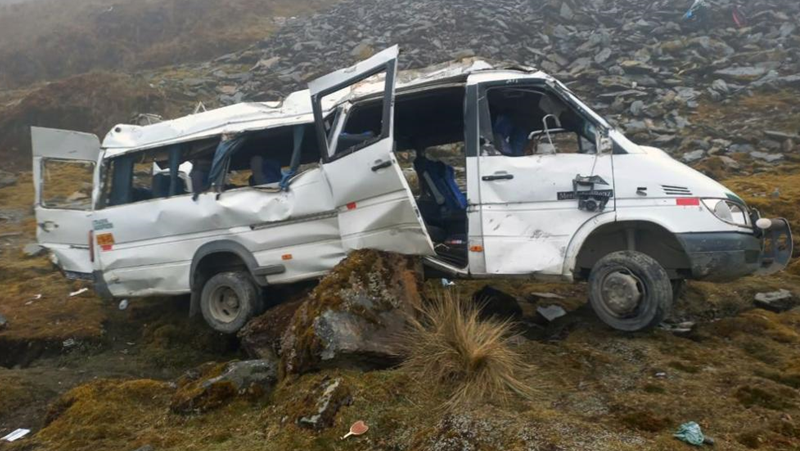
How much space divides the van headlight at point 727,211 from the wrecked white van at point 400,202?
20mm

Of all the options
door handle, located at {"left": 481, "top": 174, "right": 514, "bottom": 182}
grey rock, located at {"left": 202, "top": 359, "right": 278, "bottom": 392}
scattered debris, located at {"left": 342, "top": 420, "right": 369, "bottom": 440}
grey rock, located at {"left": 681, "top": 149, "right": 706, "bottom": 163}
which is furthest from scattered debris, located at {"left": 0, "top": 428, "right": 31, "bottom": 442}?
grey rock, located at {"left": 681, "top": 149, "right": 706, "bottom": 163}

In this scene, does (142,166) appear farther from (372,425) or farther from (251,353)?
(372,425)

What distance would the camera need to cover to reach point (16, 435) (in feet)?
14.4

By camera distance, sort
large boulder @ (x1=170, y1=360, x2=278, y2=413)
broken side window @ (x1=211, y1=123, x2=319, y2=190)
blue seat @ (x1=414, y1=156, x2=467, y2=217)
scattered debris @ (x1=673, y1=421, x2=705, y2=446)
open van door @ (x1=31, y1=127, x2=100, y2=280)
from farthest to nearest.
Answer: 1. open van door @ (x1=31, y1=127, x2=100, y2=280)
2. blue seat @ (x1=414, y1=156, x2=467, y2=217)
3. broken side window @ (x1=211, y1=123, x2=319, y2=190)
4. large boulder @ (x1=170, y1=360, x2=278, y2=413)
5. scattered debris @ (x1=673, y1=421, x2=705, y2=446)

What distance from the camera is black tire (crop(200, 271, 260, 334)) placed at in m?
6.19

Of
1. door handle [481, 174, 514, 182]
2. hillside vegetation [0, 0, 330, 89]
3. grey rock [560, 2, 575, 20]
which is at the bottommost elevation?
door handle [481, 174, 514, 182]

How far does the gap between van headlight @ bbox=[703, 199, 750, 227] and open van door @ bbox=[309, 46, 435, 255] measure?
7.51 feet

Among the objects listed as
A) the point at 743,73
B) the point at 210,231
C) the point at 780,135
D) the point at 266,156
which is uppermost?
the point at 743,73

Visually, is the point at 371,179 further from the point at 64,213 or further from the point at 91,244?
the point at 64,213

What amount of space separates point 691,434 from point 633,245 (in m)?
2.19

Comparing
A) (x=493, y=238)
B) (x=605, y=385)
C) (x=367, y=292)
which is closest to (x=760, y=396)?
(x=605, y=385)

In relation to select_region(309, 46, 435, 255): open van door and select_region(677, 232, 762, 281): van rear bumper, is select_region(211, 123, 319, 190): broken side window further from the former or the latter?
select_region(677, 232, 762, 281): van rear bumper

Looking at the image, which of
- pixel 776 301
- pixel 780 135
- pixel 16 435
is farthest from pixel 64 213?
pixel 780 135

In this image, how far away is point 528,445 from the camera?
10.1ft
